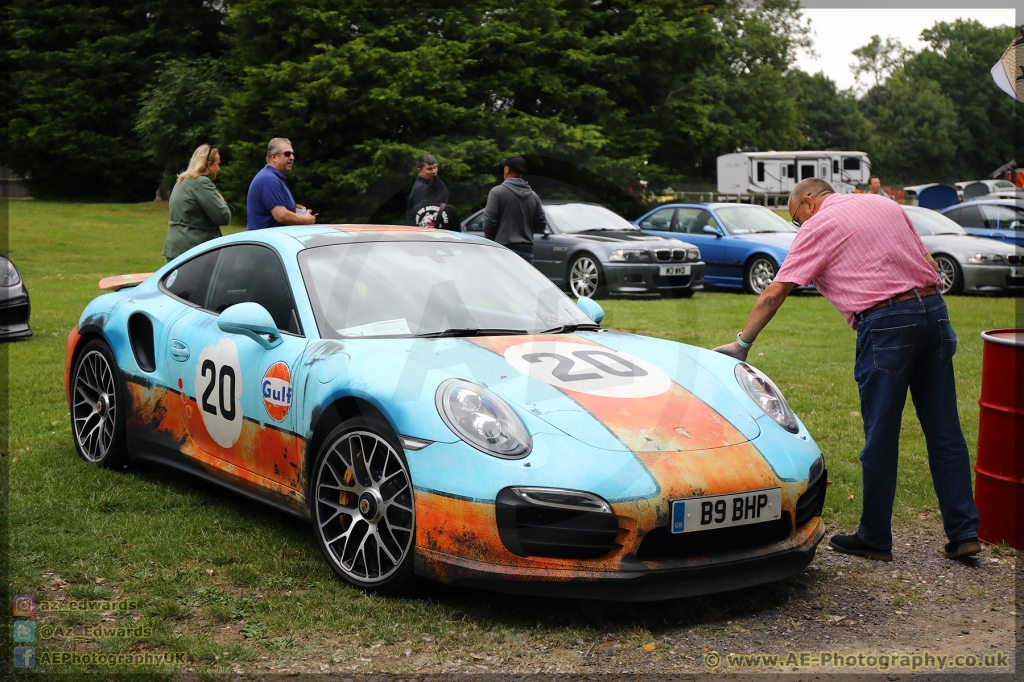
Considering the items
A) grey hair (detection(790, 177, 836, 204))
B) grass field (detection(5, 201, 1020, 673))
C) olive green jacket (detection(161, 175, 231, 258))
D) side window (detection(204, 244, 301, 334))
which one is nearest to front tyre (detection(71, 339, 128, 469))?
grass field (detection(5, 201, 1020, 673))

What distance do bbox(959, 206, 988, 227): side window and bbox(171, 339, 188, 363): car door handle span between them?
667 inches

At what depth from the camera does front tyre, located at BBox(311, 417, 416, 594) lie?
3.71 m

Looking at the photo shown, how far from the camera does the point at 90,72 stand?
42.5 meters

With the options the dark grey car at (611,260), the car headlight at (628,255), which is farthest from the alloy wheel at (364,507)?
the car headlight at (628,255)

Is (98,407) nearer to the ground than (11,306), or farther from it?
nearer to the ground

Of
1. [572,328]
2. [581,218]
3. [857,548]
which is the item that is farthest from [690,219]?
[857,548]

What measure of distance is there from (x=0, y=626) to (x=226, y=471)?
1249 mm

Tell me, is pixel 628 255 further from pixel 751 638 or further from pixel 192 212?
pixel 751 638

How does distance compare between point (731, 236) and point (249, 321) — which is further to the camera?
point (731, 236)

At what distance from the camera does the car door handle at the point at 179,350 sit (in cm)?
484

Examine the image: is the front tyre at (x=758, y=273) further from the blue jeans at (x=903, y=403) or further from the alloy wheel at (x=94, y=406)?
the alloy wheel at (x=94, y=406)

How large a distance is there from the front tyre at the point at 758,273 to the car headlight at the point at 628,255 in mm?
2226

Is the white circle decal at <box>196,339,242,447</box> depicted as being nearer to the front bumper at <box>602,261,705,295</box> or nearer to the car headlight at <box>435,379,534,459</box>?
the car headlight at <box>435,379,534,459</box>

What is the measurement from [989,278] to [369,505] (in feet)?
47.3
